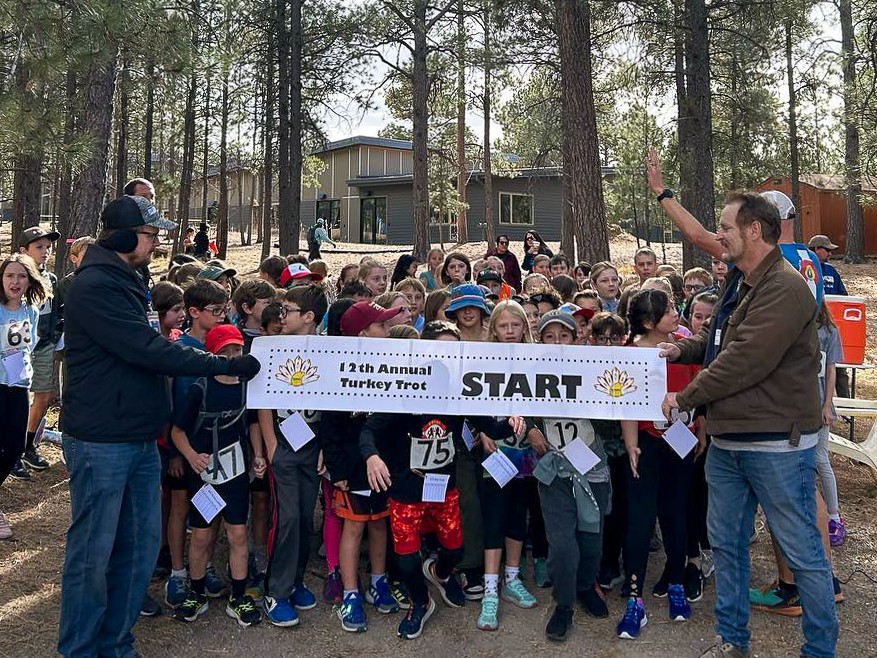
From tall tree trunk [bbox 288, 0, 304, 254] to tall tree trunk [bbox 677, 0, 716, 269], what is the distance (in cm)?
818

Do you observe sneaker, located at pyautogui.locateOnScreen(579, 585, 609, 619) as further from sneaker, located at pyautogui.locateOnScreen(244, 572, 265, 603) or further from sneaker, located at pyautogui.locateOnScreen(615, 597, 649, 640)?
sneaker, located at pyautogui.locateOnScreen(244, 572, 265, 603)

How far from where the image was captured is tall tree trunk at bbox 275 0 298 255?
16.2m

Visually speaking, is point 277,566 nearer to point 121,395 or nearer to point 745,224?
point 121,395

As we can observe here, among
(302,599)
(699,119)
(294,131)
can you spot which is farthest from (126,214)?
(294,131)

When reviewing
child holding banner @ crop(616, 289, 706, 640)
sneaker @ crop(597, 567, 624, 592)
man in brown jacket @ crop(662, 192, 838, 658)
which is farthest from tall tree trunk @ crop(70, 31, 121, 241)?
man in brown jacket @ crop(662, 192, 838, 658)

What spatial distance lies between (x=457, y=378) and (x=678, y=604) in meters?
1.81

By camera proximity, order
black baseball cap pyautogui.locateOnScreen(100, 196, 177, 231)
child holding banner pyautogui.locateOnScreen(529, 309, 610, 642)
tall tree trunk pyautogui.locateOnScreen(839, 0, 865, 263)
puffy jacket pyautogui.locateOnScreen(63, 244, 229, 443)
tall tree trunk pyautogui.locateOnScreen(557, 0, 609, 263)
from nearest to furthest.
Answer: puffy jacket pyautogui.locateOnScreen(63, 244, 229, 443) → black baseball cap pyautogui.locateOnScreen(100, 196, 177, 231) → child holding banner pyautogui.locateOnScreen(529, 309, 610, 642) → tall tree trunk pyautogui.locateOnScreen(557, 0, 609, 263) → tall tree trunk pyautogui.locateOnScreen(839, 0, 865, 263)

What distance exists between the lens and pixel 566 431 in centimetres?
408

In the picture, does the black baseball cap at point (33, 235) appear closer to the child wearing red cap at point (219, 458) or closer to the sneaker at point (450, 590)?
the child wearing red cap at point (219, 458)

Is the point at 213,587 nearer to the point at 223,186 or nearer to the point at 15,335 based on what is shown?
the point at 15,335

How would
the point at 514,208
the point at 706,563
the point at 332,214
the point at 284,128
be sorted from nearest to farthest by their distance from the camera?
1. the point at 706,563
2. the point at 284,128
3. the point at 514,208
4. the point at 332,214

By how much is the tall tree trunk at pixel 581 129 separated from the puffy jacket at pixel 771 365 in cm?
706

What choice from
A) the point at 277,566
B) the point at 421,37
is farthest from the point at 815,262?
the point at 421,37

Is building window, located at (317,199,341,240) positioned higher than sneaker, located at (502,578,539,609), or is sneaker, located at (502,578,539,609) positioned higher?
building window, located at (317,199,341,240)
